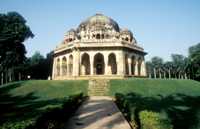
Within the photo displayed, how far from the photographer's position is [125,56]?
131 feet

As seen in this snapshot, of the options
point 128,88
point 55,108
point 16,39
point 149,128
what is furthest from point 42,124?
point 16,39

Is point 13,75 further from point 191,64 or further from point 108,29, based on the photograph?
point 191,64

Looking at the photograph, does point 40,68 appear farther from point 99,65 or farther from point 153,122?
point 153,122

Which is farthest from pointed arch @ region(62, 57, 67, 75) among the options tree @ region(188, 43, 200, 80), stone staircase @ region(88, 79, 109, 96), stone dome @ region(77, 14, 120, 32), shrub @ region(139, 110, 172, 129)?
shrub @ region(139, 110, 172, 129)

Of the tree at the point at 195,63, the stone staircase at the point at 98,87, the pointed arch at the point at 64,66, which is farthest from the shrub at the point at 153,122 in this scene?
the tree at the point at 195,63

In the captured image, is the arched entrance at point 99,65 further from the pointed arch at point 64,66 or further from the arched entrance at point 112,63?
the pointed arch at point 64,66

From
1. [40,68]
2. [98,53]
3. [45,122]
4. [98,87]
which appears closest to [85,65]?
[98,53]

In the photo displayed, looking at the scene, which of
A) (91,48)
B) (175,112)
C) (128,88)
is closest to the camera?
(175,112)

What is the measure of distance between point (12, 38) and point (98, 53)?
651 inches

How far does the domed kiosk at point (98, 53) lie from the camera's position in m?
38.1

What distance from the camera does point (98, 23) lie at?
4697cm

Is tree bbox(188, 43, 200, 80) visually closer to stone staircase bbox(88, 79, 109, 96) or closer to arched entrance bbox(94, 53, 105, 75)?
arched entrance bbox(94, 53, 105, 75)

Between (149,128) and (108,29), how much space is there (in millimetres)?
39361

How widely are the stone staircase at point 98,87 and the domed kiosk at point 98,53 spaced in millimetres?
4960
